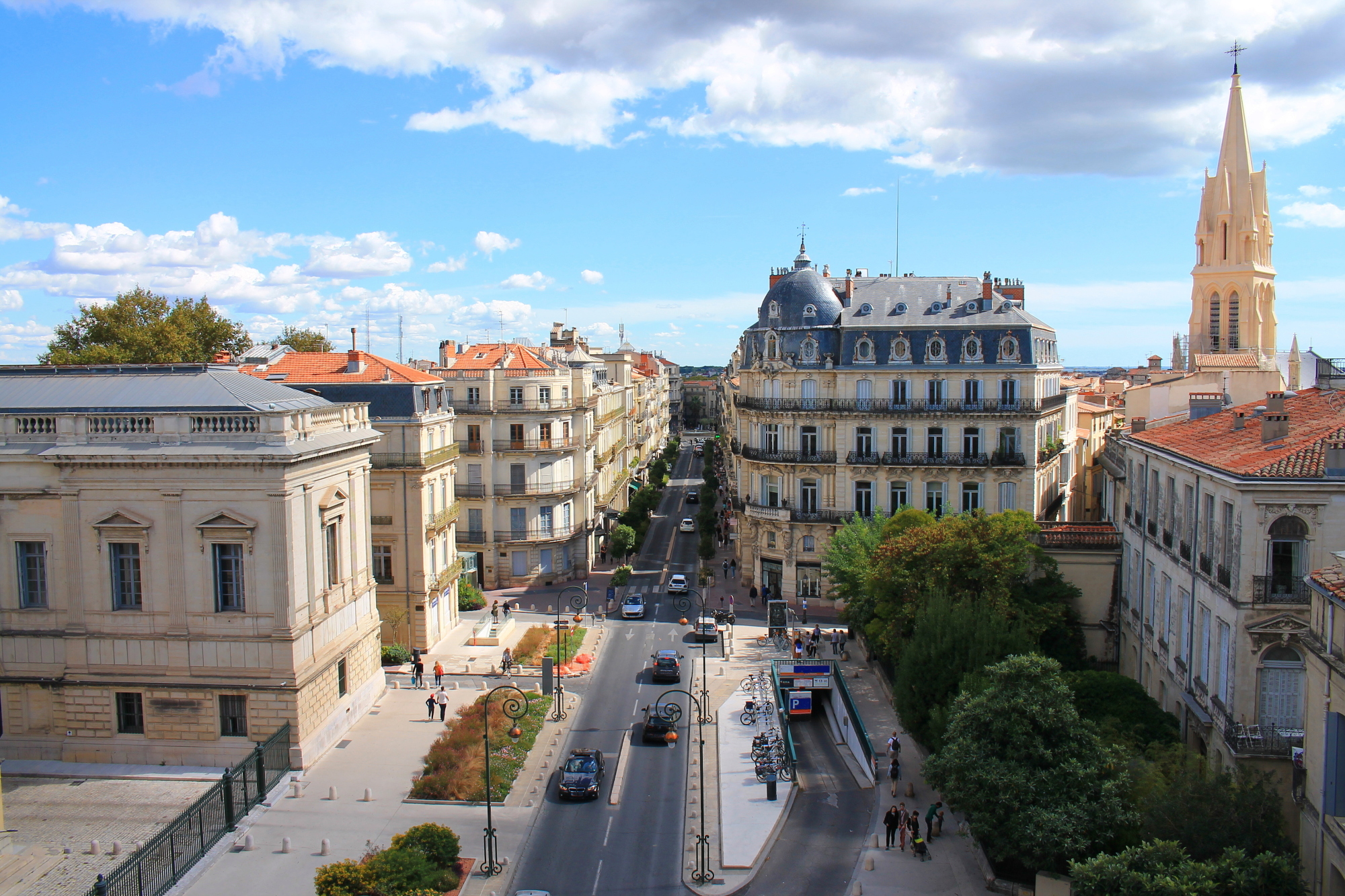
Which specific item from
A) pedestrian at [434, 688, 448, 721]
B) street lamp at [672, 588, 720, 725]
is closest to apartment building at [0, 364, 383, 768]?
pedestrian at [434, 688, 448, 721]

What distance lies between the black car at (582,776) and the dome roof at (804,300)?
30.8m

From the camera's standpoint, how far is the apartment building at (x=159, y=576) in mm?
29828

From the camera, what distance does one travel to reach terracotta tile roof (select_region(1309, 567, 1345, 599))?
63.0ft

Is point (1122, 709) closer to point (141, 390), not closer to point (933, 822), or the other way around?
point (933, 822)

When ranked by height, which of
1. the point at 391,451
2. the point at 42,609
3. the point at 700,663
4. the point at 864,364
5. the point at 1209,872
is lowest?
the point at 700,663

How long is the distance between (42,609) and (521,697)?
1617cm

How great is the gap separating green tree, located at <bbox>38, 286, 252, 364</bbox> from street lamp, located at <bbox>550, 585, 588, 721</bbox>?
2602cm

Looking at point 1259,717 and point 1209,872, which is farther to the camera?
point 1259,717

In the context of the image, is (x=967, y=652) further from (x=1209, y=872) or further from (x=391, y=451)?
(x=391, y=451)

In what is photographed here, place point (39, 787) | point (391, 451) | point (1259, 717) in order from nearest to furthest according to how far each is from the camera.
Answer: point (1259, 717) < point (39, 787) < point (391, 451)

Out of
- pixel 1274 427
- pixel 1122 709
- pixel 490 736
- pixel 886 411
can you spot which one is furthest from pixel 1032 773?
pixel 886 411

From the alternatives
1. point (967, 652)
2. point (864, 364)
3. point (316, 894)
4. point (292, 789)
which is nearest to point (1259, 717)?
point (967, 652)

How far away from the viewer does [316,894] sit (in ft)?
73.8

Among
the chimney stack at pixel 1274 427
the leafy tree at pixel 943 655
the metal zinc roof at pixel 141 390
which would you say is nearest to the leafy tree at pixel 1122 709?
the leafy tree at pixel 943 655
